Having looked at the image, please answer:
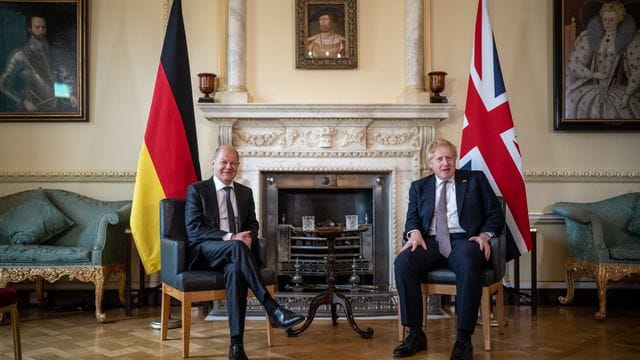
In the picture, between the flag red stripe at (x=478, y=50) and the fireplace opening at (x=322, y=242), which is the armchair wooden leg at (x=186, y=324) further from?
the flag red stripe at (x=478, y=50)

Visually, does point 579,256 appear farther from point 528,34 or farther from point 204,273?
point 204,273

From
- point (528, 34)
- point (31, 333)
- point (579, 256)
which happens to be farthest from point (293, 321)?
point (528, 34)

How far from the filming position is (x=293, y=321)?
309 centimetres

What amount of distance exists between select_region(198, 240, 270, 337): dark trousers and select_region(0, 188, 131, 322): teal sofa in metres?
1.38

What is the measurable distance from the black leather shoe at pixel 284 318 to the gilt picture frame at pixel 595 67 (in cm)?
313

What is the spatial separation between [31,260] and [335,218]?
2515mm

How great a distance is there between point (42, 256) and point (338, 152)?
7.96ft

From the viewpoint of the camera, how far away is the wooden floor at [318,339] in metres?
3.29

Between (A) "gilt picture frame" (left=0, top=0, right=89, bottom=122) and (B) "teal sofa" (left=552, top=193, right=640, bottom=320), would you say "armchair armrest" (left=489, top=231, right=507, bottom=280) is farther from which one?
(A) "gilt picture frame" (left=0, top=0, right=89, bottom=122)

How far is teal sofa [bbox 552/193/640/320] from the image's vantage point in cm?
426

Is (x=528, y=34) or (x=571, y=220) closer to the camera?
(x=571, y=220)

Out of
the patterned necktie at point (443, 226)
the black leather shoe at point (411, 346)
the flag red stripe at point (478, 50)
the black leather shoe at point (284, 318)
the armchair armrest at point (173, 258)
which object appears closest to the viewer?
the black leather shoe at point (284, 318)

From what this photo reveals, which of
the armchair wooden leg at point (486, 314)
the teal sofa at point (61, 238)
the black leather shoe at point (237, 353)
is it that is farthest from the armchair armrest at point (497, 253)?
the teal sofa at point (61, 238)

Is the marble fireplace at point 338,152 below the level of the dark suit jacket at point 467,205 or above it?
above
